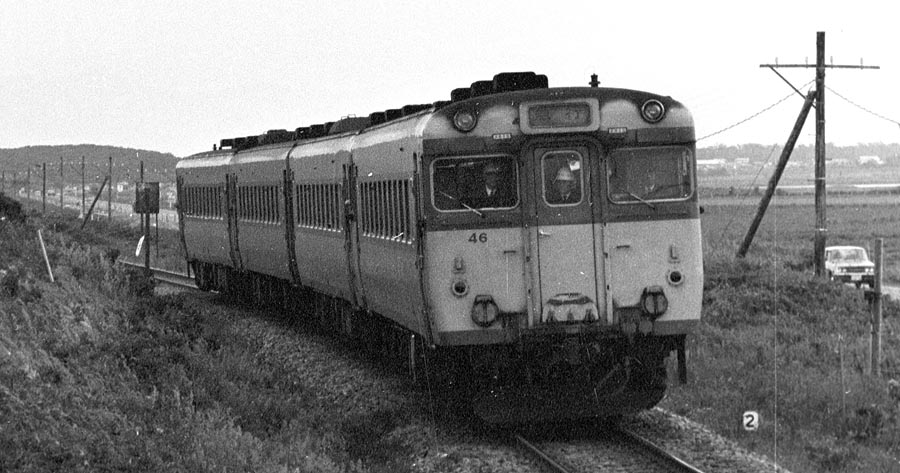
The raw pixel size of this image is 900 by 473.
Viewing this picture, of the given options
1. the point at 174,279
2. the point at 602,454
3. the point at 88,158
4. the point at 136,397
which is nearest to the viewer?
the point at 602,454

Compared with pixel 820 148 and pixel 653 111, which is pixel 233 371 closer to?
pixel 653 111

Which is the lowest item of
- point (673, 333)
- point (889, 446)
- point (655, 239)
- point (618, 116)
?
point (889, 446)

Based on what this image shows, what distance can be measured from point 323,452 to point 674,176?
3.98 m

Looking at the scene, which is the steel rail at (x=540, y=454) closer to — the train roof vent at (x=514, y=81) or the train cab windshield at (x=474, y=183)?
the train cab windshield at (x=474, y=183)

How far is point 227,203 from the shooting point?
26516mm

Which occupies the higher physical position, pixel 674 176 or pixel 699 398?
pixel 674 176

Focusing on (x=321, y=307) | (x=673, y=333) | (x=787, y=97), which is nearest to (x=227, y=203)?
Result: (x=321, y=307)

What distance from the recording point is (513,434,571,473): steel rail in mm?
11180

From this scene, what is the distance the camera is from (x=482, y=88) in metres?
13.4

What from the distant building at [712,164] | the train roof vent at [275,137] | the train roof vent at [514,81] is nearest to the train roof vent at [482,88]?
the train roof vent at [514,81]

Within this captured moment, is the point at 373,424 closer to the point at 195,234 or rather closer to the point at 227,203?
the point at 227,203

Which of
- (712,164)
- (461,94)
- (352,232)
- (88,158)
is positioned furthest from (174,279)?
(712,164)

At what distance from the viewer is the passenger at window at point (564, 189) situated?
12.7 m

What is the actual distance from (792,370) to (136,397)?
8.41 metres
